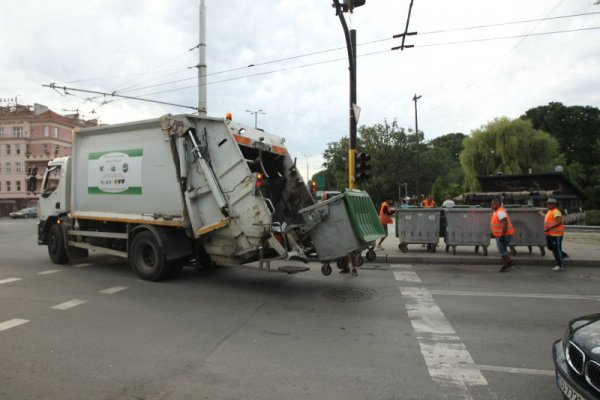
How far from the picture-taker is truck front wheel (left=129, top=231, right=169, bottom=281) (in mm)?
7695

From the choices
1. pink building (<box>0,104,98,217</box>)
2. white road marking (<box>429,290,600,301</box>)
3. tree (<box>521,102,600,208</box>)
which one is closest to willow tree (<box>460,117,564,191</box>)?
tree (<box>521,102,600,208</box>)

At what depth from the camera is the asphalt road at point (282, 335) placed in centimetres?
355

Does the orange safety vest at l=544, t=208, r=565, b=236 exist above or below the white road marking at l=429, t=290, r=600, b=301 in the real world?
above

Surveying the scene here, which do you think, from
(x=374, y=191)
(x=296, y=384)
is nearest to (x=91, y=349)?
(x=296, y=384)

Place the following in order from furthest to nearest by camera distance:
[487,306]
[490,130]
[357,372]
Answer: [490,130] → [487,306] → [357,372]

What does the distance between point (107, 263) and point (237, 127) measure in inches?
211

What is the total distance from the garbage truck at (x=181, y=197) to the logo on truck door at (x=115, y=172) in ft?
0.07

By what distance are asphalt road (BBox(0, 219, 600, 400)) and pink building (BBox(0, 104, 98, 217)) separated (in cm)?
6515

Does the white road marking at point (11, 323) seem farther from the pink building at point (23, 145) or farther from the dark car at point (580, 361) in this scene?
the pink building at point (23, 145)

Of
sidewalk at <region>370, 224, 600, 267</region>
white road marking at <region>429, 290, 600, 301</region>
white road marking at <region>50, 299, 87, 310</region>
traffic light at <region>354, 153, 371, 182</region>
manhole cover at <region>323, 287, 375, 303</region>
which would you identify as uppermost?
traffic light at <region>354, 153, 371, 182</region>

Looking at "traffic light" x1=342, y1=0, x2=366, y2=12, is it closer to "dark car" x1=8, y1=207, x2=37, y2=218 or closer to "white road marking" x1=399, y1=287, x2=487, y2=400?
"white road marking" x1=399, y1=287, x2=487, y2=400

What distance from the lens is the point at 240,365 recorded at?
3988 millimetres

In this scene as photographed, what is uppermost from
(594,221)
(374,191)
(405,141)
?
(405,141)

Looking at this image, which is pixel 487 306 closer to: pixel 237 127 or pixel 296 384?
pixel 296 384
